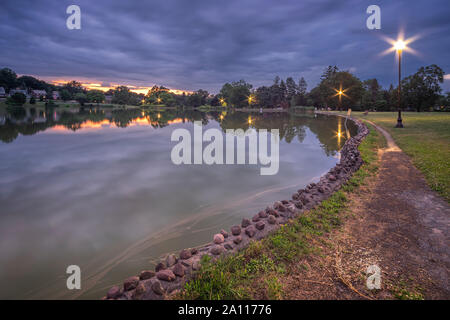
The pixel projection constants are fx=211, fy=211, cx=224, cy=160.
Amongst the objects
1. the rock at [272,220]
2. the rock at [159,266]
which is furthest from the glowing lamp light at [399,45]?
the rock at [159,266]

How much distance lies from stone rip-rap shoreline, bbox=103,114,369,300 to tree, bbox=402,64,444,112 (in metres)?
71.9

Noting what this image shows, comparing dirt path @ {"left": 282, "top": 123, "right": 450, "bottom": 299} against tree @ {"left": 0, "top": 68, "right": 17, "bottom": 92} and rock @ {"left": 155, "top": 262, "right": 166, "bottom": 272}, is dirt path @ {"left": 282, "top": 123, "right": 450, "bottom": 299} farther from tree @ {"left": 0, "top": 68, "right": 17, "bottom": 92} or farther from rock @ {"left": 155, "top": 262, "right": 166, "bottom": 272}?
tree @ {"left": 0, "top": 68, "right": 17, "bottom": 92}

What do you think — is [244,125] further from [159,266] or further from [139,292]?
[139,292]

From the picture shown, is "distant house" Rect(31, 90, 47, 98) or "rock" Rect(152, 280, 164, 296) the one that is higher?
"distant house" Rect(31, 90, 47, 98)

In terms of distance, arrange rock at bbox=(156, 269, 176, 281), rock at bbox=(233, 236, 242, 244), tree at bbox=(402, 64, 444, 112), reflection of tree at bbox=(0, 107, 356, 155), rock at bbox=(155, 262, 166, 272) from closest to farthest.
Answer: rock at bbox=(156, 269, 176, 281)
rock at bbox=(155, 262, 166, 272)
rock at bbox=(233, 236, 242, 244)
reflection of tree at bbox=(0, 107, 356, 155)
tree at bbox=(402, 64, 444, 112)

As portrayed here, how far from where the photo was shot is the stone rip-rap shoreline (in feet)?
8.39

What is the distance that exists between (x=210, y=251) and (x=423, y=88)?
76589mm

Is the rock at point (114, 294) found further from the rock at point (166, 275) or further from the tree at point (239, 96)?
the tree at point (239, 96)

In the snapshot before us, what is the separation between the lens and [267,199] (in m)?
5.87

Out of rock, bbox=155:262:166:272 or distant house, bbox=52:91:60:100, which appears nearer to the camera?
rock, bbox=155:262:166:272

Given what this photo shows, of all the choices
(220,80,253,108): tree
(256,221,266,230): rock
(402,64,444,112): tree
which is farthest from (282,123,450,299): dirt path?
(220,80,253,108): tree

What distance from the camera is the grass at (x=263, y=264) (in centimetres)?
250
